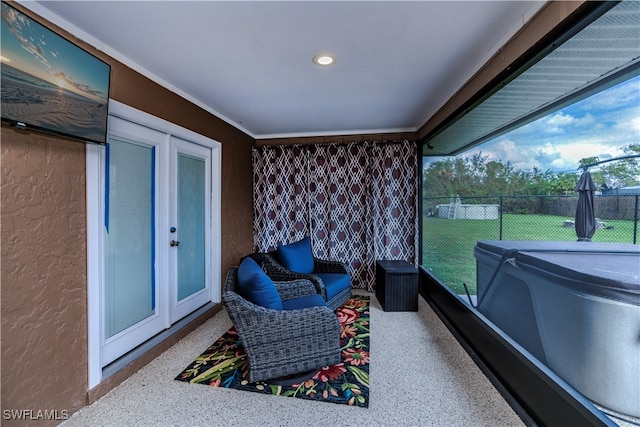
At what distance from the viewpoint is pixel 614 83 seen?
4.42 ft

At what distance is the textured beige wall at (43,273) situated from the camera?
1412 millimetres

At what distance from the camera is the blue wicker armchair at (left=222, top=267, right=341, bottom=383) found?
1.94 metres

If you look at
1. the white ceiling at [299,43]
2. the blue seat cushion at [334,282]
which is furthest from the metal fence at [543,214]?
the blue seat cushion at [334,282]

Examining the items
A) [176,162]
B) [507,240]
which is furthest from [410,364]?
[176,162]

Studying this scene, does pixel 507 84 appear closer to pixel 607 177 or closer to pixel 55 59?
pixel 607 177

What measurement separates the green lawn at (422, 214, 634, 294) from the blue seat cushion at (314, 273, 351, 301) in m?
1.20

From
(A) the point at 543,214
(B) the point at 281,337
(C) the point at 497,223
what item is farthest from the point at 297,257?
(A) the point at 543,214

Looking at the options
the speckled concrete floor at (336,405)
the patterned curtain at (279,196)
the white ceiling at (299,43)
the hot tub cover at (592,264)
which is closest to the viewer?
the hot tub cover at (592,264)

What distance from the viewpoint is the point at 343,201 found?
416cm

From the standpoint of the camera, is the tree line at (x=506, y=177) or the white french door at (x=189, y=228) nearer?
the tree line at (x=506, y=177)

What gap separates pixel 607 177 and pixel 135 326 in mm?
3363

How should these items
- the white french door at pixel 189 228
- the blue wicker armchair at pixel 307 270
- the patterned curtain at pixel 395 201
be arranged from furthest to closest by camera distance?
the patterned curtain at pixel 395 201 → the blue wicker armchair at pixel 307 270 → the white french door at pixel 189 228

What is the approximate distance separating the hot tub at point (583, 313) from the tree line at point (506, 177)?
0.34m

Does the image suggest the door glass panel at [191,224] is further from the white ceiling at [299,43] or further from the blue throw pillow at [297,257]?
the blue throw pillow at [297,257]
